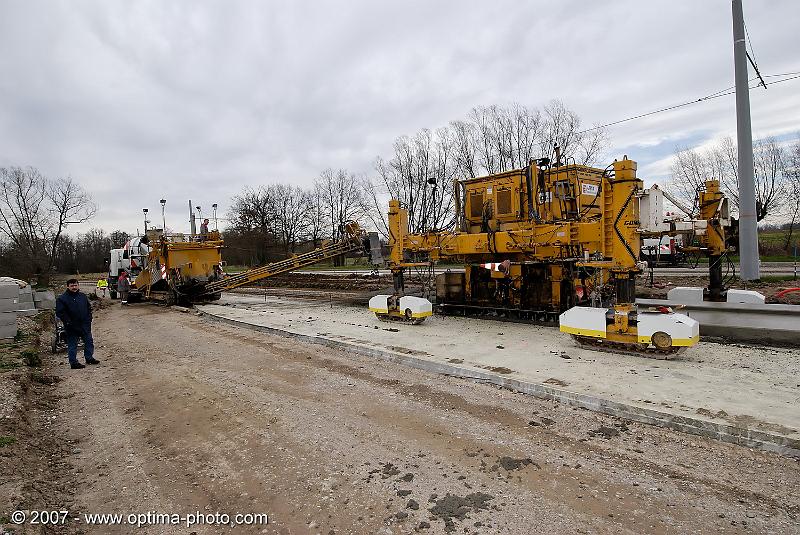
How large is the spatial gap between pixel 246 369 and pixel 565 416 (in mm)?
4952

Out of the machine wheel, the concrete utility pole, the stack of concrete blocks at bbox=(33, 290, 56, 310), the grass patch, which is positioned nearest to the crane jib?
A: the stack of concrete blocks at bbox=(33, 290, 56, 310)

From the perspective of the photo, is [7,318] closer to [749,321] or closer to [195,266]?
[195,266]

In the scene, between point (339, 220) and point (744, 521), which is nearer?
point (744, 521)

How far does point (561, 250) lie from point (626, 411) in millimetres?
5425

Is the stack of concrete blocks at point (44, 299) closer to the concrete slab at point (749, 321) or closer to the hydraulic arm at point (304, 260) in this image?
the hydraulic arm at point (304, 260)

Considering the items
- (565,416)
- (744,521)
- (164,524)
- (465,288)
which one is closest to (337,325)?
(465,288)

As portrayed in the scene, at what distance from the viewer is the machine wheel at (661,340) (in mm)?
6891

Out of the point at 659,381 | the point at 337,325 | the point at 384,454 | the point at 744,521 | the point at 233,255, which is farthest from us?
the point at 233,255

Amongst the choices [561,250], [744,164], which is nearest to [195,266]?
[561,250]

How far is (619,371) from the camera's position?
21.2ft

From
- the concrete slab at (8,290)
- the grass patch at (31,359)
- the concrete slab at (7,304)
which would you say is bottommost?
the grass patch at (31,359)

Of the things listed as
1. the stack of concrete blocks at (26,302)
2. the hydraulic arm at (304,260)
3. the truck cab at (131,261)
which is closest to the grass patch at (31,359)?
the stack of concrete blocks at (26,302)

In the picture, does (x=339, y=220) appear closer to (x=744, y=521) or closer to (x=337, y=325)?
(x=337, y=325)

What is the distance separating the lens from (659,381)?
5.91 metres
